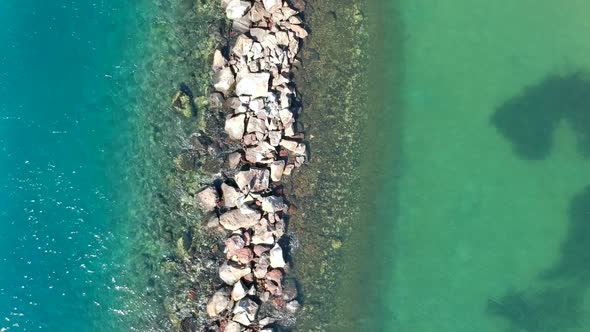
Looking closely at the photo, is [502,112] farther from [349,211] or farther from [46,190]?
[46,190]

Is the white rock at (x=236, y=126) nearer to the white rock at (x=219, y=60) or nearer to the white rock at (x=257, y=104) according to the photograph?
the white rock at (x=257, y=104)

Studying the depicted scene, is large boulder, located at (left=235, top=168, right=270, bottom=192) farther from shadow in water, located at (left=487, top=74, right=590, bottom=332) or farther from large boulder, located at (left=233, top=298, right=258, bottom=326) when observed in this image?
shadow in water, located at (left=487, top=74, right=590, bottom=332)

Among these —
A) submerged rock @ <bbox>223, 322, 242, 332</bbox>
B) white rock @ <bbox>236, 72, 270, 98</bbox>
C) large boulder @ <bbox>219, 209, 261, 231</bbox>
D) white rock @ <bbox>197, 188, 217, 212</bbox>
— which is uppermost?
white rock @ <bbox>236, 72, 270, 98</bbox>

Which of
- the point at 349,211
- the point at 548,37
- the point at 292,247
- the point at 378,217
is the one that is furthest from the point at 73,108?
the point at 548,37

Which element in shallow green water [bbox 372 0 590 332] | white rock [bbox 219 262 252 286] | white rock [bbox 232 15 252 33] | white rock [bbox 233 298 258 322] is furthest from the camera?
shallow green water [bbox 372 0 590 332]

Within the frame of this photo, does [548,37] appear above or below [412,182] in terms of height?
above

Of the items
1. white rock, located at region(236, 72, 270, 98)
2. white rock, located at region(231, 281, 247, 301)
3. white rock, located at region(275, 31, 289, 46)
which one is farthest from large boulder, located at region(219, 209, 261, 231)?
white rock, located at region(275, 31, 289, 46)

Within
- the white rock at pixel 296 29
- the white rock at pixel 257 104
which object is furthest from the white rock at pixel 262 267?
the white rock at pixel 296 29
